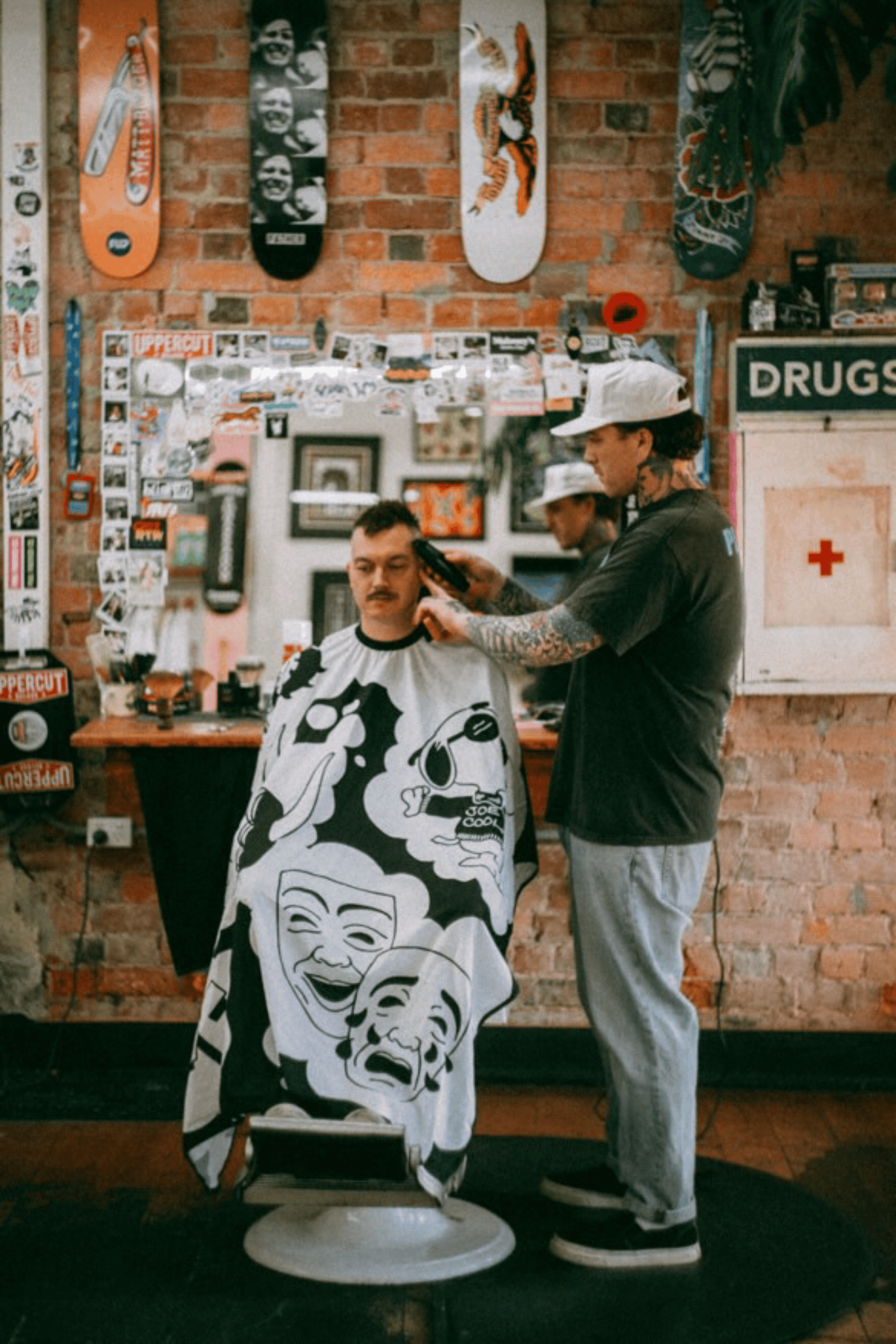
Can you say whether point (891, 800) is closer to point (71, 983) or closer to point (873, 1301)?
point (873, 1301)

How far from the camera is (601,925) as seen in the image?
250cm

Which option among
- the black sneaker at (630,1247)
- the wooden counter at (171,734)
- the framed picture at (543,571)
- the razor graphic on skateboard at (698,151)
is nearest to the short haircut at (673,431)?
the framed picture at (543,571)

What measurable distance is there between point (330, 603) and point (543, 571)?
525 millimetres

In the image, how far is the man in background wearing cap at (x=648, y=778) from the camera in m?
Result: 2.46

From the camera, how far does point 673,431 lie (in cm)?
255

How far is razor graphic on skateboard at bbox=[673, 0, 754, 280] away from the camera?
3.31 metres

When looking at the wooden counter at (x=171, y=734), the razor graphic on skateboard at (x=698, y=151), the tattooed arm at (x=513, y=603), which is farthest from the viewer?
the razor graphic on skateboard at (x=698, y=151)

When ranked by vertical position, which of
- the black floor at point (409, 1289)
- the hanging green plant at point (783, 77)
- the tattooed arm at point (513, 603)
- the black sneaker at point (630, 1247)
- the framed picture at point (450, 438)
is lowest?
the black floor at point (409, 1289)

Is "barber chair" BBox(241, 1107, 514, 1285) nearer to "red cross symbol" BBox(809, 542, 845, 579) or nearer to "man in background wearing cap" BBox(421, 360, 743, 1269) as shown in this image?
"man in background wearing cap" BBox(421, 360, 743, 1269)

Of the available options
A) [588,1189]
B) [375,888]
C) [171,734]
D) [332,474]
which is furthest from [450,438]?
[588,1189]

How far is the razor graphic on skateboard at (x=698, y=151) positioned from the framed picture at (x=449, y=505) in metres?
0.75

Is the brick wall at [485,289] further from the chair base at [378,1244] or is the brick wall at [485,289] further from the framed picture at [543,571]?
the chair base at [378,1244]

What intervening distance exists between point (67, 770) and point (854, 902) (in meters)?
1.95

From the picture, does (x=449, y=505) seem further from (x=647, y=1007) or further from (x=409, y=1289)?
(x=409, y=1289)
